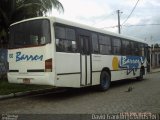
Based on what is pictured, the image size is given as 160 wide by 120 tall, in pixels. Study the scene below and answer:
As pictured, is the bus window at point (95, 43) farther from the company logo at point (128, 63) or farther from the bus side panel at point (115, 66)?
the company logo at point (128, 63)

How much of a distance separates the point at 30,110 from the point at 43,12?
502 inches

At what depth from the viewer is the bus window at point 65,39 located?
11.7m

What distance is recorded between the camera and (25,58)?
39.6ft

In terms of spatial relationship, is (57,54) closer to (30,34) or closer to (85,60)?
(30,34)

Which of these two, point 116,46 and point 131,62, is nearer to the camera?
point 116,46

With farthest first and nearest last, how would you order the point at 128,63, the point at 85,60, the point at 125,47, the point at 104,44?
the point at 128,63
the point at 125,47
the point at 104,44
the point at 85,60

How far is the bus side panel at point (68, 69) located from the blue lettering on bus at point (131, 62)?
4.95 metres

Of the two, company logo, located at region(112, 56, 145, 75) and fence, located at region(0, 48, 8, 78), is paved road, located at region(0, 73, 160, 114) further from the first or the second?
fence, located at region(0, 48, 8, 78)

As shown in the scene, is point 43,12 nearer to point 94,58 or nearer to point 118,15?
point 94,58

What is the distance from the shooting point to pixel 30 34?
12.1 m

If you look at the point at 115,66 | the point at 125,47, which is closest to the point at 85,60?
the point at 115,66

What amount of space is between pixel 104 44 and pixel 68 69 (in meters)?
3.76

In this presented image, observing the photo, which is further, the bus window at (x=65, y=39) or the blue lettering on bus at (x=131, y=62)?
the blue lettering on bus at (x=131, y=62)

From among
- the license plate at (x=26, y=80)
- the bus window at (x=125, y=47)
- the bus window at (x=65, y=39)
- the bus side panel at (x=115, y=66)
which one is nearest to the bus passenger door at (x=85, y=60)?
the bus side panel at (x=115, y=66)
